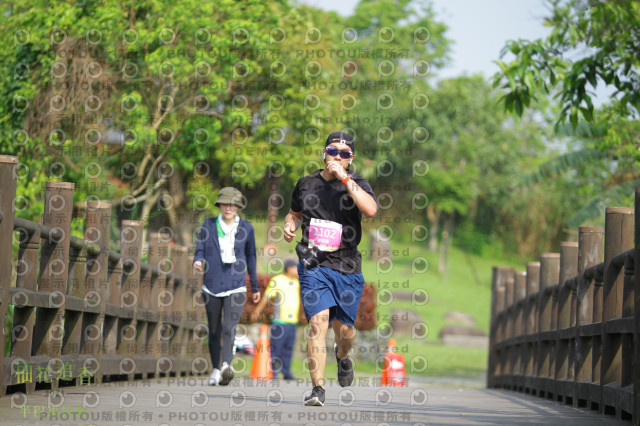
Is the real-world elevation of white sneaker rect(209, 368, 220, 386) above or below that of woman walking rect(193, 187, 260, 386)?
below

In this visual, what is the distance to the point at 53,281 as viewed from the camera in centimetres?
845

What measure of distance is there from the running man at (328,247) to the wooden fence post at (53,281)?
5.99ft

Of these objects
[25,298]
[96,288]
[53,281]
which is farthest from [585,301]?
[25,298]

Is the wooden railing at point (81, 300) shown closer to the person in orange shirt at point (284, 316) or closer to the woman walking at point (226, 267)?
the woman walking at point (226, 267)

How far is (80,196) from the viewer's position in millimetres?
20047

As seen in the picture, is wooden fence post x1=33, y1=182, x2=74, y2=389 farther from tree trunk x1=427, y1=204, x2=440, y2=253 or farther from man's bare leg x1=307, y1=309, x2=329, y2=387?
tree trunk x1=427, y1=204, x2=440, y2=253

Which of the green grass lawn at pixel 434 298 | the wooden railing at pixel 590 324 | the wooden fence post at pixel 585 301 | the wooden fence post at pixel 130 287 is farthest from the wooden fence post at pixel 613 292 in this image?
the green grass lawn at pixel 434 298

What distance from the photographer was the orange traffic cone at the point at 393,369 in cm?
1528

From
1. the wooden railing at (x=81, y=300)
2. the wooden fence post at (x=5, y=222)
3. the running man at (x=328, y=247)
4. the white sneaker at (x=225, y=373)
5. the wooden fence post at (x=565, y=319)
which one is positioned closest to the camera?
the wooden fence post at (x=5, y=222)

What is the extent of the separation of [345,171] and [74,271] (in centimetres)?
285

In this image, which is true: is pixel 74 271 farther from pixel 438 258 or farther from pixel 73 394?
pixel 438 258

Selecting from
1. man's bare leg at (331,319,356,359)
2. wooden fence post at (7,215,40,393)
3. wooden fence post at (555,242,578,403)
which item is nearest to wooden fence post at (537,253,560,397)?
wooden fence post at (555,242,578,403)

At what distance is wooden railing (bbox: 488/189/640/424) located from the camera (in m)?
7.29

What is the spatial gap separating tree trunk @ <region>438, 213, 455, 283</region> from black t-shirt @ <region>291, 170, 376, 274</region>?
51.5 meters
